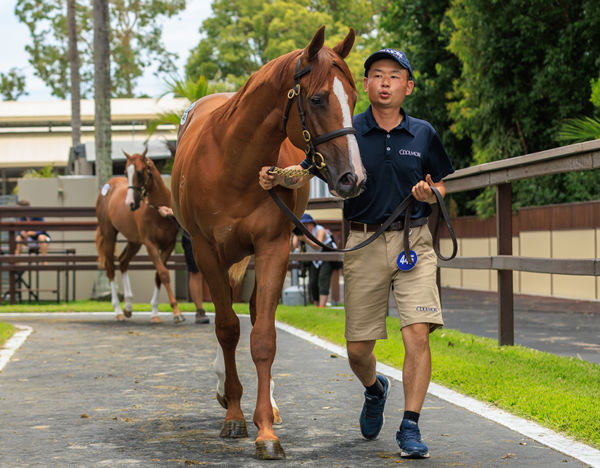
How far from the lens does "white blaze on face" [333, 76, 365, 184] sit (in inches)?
182

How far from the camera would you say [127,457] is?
484cm

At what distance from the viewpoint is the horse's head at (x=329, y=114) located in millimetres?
4637

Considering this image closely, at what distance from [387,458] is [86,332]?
8.06 m

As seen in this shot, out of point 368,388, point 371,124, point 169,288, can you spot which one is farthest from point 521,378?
point 169,288

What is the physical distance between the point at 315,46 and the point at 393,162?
815mm

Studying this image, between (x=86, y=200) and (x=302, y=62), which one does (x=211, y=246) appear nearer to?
(x=302, y=62)

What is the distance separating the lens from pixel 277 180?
5340 millimetres

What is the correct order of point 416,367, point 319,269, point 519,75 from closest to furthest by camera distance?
point 416,367
point 319,269
point 519,75

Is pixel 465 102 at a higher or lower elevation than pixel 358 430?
higher

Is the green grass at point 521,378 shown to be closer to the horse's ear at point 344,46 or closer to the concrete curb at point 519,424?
the concrete curb at point 519,424

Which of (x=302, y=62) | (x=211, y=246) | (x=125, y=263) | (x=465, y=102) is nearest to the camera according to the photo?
(x=302, y=62)

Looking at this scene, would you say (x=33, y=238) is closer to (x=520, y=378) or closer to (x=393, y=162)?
(x=520, y=378)

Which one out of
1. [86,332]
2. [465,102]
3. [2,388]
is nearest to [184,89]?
[465,102]

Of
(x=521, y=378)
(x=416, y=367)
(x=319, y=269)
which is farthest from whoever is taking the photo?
(x=319, y=269)
